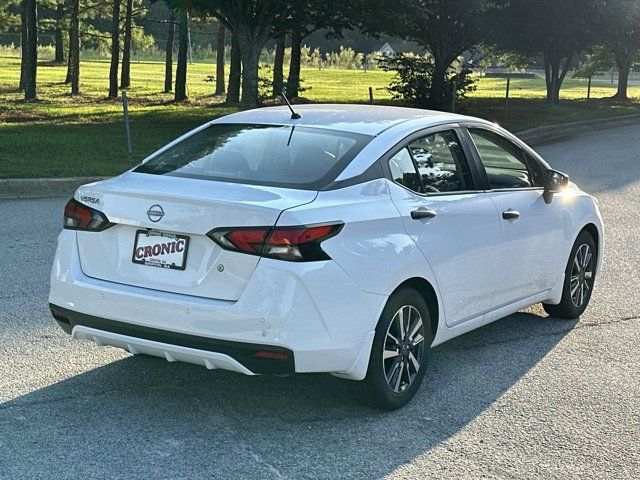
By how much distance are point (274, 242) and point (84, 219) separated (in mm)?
1169

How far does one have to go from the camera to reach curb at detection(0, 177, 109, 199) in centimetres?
1269

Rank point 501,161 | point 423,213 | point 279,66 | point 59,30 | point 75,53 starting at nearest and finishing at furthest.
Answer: point 423,213 < point 501,161 < point 75,53 < point 279,66 < point 59,30

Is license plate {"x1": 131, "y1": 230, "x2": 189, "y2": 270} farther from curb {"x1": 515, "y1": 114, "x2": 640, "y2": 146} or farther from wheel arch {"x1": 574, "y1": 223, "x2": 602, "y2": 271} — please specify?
curb {"x1": 515, "y1": 114, "x2": 640, "y2": 146}

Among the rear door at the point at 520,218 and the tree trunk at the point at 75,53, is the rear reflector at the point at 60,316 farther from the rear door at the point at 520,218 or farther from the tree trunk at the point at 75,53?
the tree trunk at the point at 75,53

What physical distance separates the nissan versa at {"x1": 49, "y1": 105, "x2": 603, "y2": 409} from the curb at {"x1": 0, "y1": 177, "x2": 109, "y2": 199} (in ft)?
24.9

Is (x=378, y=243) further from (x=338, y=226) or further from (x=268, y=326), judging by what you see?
(x=268, y=326)

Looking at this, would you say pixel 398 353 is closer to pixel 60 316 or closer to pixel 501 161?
pixel 60 316

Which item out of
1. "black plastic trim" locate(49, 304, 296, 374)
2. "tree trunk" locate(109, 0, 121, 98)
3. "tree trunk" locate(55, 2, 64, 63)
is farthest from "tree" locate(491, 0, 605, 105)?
"black plastic trim" locate(49, 304, 296, 374)

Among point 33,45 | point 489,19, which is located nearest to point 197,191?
point 33,45

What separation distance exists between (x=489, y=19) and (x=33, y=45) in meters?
14.0

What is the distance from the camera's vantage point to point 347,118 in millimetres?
5797

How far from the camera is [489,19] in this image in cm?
2988

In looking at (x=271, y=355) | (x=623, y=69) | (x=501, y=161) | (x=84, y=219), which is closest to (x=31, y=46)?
(x=501, y=161)

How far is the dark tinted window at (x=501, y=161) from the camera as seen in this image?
623cm
